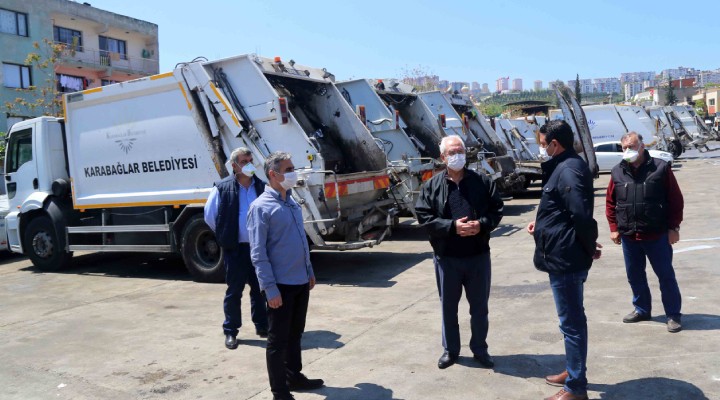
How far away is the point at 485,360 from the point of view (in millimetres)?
4680

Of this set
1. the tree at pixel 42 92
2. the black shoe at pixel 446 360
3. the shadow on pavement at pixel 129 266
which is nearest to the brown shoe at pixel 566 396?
the black shoe at pixel 446 360

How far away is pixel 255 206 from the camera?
4230 mm

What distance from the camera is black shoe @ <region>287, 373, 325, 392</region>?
4.47m

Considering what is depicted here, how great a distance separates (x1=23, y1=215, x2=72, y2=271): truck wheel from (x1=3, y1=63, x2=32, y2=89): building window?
860 inches

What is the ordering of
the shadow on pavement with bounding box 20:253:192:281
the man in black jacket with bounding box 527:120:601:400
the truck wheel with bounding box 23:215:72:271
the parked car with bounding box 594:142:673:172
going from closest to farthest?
1. the man in black jacket with bounding box 527:120:601:400
2. the shadow on pavement with bounding box 20:253:192:281
3. the truck wheel with bounding box 23:215:72:271
4. the parked car with bounding box 594:142:673:172

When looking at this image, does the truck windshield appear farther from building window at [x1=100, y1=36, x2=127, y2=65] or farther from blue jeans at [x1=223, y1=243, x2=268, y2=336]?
building window at [x1=100, y1=36, x2=127, y2=65]

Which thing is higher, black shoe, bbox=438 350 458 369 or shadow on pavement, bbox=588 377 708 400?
black shoe, bbox=438 350 458 369

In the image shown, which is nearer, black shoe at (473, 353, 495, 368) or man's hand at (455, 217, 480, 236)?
man's hand at (455, 217, 480, 236)

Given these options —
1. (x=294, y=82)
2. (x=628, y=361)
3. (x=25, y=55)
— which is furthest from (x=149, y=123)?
(x=25, y=55)

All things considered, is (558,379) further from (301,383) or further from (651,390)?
(301,383)

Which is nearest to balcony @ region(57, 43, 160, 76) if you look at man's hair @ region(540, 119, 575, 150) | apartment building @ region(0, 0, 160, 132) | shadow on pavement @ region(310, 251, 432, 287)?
apartment building @ region(0, 0, 160, 132)

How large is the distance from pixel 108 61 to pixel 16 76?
5.34 meters

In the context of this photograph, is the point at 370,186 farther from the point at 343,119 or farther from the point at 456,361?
the point at 456,361

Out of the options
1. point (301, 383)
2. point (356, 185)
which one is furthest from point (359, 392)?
point (356, 185)
